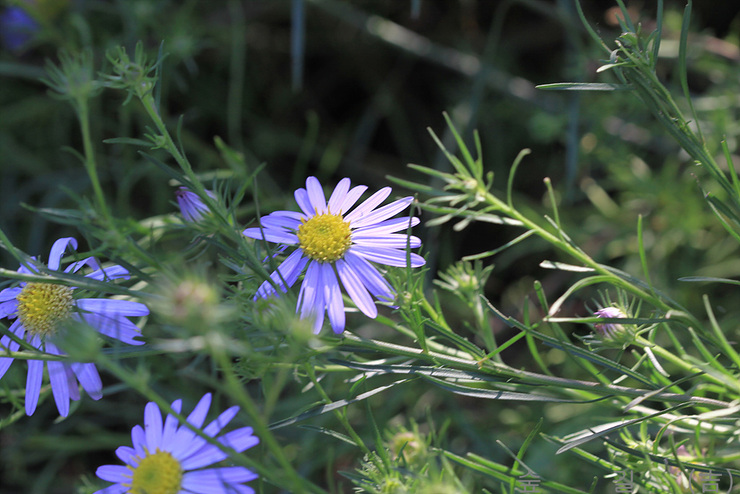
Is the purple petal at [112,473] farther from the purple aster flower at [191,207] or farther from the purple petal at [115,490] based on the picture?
the purple aster flower at [191,207]

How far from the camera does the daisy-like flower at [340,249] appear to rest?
1.53 feet

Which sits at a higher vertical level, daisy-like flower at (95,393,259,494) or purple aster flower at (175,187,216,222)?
purple aster flower at (175,187,216,222)

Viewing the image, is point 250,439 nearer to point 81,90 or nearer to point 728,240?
point 81,90

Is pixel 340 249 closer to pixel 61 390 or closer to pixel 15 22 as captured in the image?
pixel 61 390

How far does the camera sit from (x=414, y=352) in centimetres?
47

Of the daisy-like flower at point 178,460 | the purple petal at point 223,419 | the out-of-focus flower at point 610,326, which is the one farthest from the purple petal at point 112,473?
the out-of-focus flower at point 610,326

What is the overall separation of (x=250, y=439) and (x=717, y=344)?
36 centimetres

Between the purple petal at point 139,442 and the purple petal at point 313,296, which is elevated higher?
the purple petal at point 139,442

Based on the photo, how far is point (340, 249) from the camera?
0.50 m

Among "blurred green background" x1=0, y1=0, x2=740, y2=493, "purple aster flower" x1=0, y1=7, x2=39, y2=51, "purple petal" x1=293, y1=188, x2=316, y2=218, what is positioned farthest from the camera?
"purple aster flower" x1=0, y1=7, x2=39, y2=51

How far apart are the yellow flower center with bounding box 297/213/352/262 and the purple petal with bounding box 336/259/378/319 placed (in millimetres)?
11

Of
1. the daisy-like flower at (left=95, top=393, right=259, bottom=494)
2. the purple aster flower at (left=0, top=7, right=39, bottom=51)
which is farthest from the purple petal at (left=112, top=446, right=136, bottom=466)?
the purple aster flower at (left=0, top=7, right=39, bottom=51)

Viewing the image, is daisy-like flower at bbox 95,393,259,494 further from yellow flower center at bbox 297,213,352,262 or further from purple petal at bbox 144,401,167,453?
yellow flower center at bbox 297,213,352,262

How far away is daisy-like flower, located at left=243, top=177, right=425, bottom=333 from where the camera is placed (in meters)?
0.47
